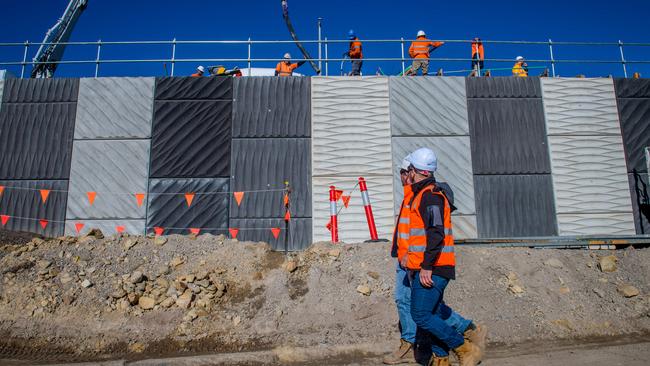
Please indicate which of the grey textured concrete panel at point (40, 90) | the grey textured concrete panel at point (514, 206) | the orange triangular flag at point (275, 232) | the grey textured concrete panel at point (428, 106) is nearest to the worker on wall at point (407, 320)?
the orange triangular flag at point (275, 232)

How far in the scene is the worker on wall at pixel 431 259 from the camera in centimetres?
357

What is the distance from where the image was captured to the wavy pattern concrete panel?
11.9 m

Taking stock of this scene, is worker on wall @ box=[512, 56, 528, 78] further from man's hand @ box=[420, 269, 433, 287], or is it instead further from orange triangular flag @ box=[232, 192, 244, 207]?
man's hand @ box=[420, 269, 433, 287]

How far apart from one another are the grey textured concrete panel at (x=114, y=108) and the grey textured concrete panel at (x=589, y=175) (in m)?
11.6

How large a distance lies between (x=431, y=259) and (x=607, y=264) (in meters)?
5.37

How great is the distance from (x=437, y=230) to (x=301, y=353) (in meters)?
2.48

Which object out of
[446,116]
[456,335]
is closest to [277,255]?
[456,335]

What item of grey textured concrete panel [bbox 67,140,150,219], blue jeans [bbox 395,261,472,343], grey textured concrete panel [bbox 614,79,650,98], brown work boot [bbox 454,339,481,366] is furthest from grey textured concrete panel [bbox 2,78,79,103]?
grey textured concrete panel [bbox 614,79,650,98]

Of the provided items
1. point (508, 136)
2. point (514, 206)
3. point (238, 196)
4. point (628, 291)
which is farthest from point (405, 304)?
point (508, 136)

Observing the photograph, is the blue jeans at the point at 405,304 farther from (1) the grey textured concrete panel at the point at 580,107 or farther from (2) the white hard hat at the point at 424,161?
(1) the grey textured concrete panel at the point at 580,107

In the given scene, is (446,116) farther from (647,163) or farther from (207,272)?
(207,272)

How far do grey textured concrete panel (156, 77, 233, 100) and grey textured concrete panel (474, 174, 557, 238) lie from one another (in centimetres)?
764

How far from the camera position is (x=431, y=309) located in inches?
144

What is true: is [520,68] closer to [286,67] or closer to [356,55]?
[356,55]
